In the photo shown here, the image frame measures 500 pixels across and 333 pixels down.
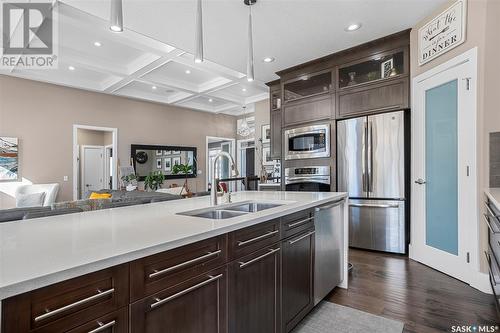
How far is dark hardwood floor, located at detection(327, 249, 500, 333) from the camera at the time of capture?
1.93 metres

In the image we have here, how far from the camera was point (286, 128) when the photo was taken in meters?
4.69

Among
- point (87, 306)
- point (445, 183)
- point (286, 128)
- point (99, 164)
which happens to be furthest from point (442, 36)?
point (99, 164)

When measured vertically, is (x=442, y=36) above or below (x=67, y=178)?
above

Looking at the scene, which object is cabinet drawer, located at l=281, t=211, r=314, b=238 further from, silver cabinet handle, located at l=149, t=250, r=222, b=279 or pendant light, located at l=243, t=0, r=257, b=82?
pendant light, located at l=243, t=0, r=257, b=82

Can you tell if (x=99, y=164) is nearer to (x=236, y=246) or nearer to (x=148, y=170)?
(x=148, y=170)

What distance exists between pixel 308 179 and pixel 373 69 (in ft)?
6.26

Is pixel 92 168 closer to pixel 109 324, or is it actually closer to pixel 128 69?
pixel 128 69

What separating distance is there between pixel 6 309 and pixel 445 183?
11.6 ft

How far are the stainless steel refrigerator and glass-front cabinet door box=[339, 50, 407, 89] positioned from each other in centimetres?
59

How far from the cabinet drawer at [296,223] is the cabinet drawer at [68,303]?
1.05 meters

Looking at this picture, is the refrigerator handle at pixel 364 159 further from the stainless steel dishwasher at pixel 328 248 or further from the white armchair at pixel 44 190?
the white armchair at pixel 44 190

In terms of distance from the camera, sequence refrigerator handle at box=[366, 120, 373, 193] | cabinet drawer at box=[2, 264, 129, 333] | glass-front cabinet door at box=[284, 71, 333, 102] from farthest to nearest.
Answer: glass-front cabinet door at box=[284, 71, 333, 102]
refrigerator handle at box=[366, 120, 373, 193]
cabinet drawer at box=[2, 264, 129, 333]

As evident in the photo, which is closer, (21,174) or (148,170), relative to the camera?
(21,174)

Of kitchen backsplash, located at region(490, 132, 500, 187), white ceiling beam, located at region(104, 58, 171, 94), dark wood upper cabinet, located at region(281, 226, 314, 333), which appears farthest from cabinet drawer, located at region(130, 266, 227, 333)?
white ceiling beam, located at region(104, 58, 171, 94)
